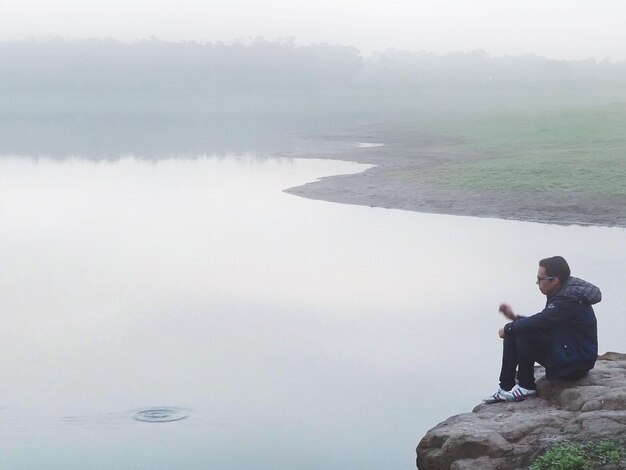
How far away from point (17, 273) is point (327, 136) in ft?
153

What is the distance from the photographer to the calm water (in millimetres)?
11117

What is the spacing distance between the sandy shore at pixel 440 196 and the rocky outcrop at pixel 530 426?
1711cm

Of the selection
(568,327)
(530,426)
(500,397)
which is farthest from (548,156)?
(530,426)

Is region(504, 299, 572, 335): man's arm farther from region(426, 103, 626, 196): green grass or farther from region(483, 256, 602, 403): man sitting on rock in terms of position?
region(426, 103, 626, 196): green grass

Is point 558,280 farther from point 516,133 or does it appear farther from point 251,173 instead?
point 516,133

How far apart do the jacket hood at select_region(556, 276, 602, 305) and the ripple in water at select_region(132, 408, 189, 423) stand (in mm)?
4267

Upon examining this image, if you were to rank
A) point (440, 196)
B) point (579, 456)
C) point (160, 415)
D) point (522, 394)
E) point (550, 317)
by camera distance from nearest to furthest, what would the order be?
Answer: point (579, 456) < point (550, 317) < point (522, 394) < point (160, 415) < point (440, 196)

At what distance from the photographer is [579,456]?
8.35 metres

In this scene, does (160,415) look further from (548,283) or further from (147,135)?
(147,135)

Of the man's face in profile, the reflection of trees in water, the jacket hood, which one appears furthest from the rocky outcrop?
the reflection of trees in water

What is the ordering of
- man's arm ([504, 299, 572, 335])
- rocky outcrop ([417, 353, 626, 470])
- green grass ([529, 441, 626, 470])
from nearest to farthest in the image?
green grass ([529, 441, 626, 470]) < rocky outcrop ([417, 353, 626, 470]) < man's arm ([504, 299, 572, 335])

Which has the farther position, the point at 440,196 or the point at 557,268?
the point at 440,196

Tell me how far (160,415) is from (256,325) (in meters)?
4.60

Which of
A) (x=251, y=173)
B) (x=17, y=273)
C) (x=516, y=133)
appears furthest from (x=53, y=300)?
(x=516, y=133)
